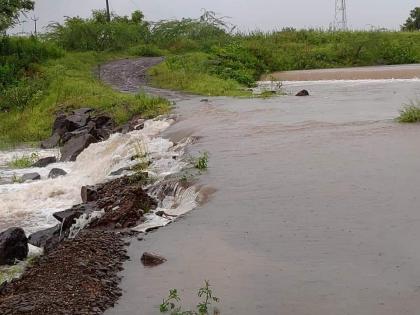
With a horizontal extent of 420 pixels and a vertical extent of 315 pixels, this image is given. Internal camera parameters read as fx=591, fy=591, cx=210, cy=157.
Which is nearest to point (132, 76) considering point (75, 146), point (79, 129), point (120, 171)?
point (79, 129)

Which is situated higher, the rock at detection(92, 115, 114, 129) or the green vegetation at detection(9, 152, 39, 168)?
the rock at detection(92, 115, 114, 129)

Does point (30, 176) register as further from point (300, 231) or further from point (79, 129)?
Answer: point (300, 231)

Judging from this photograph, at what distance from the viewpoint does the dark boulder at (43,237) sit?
8445 mm

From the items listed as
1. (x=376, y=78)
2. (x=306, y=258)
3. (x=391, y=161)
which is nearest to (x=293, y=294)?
(x=306, y=258)

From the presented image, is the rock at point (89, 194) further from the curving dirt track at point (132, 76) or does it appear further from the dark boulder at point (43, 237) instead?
the curving dirt track at point (132, 76)

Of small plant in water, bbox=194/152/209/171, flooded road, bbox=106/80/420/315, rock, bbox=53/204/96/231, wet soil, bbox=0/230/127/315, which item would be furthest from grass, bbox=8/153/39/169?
wet soil, bbox=0/230/127/315

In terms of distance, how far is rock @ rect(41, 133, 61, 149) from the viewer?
1953 cm

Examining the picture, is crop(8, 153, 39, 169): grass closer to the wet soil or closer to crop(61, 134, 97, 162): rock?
crop(61, 134, 97, 162): rock

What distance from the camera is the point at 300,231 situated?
7426mm

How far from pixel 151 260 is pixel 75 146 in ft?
34.6

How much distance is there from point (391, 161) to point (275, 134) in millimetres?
3726

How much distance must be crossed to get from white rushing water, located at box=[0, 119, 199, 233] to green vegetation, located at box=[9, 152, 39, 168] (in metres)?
0.32

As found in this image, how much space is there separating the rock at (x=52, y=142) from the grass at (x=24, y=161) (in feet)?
6.37

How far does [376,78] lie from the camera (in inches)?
1125
